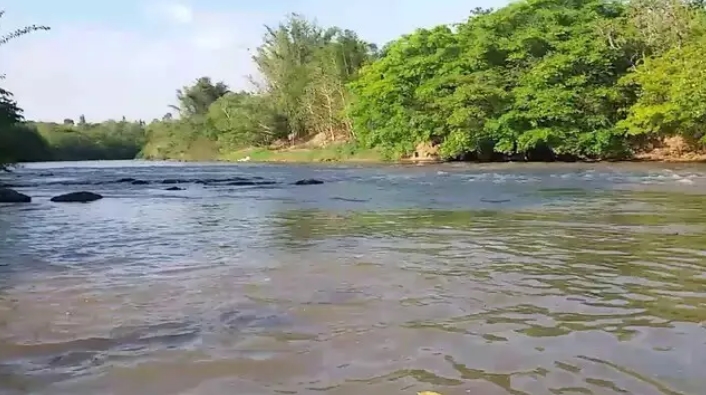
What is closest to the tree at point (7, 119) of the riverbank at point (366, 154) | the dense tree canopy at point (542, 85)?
the dense tree canopy at point (542, 85)

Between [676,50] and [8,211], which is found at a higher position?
[676,50]

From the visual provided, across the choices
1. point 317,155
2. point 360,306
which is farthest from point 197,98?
point 360,306

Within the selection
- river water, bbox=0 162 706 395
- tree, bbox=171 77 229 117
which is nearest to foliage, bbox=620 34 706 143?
river water, bbox=0 162 706 395

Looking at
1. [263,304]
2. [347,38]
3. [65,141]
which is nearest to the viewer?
[263,304]

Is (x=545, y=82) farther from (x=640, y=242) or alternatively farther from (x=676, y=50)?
(x=640, y=242)

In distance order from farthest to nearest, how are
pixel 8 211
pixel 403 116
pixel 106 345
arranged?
pixel 403 116 < pixel 8 211 < pixel 106 345

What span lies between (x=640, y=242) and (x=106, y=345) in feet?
21.6

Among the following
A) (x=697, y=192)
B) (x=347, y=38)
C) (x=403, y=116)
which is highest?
(x=347, y=38)

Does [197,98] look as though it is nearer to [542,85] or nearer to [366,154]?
[366,154]

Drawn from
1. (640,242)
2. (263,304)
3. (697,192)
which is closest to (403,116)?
(697,192)

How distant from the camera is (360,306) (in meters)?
5.55

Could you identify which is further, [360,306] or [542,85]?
[542,85]

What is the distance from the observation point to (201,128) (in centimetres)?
8631

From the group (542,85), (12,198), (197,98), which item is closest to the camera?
(12,198)
